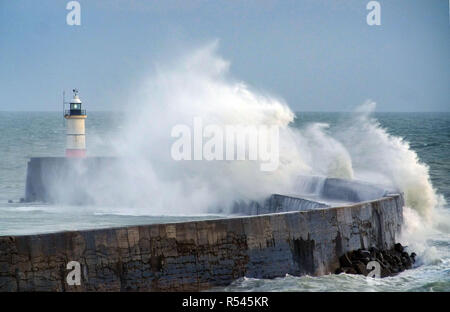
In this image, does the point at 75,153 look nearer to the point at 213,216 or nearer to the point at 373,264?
the point at 213,216

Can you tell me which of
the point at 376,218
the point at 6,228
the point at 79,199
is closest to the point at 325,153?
the point at 79,199

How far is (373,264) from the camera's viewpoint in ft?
36.8

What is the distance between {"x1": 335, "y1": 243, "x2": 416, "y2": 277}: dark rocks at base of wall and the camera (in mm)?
11219

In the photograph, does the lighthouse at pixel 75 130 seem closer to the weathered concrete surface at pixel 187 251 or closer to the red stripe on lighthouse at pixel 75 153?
the red stripe on lighthouse at pixel 75 153

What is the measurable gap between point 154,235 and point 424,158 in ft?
88.1

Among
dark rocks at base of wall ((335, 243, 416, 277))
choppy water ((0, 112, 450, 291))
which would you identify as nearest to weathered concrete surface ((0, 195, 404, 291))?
dark rocks at base of wall ((335, 243, 416, 277))

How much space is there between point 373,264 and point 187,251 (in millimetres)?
2540

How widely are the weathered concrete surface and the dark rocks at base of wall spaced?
127 millimetres

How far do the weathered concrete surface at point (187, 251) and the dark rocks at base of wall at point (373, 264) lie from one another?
0.42 feet

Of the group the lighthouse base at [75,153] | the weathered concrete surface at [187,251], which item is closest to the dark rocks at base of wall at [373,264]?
the weathered concrete surface at [187,251]

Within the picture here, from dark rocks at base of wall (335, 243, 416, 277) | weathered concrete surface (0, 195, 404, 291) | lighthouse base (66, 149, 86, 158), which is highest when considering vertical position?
lighthouse base (66, 149, 86, 158)

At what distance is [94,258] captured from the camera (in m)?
9.57

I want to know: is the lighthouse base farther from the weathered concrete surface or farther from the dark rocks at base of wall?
the dark rocks at base of wall
